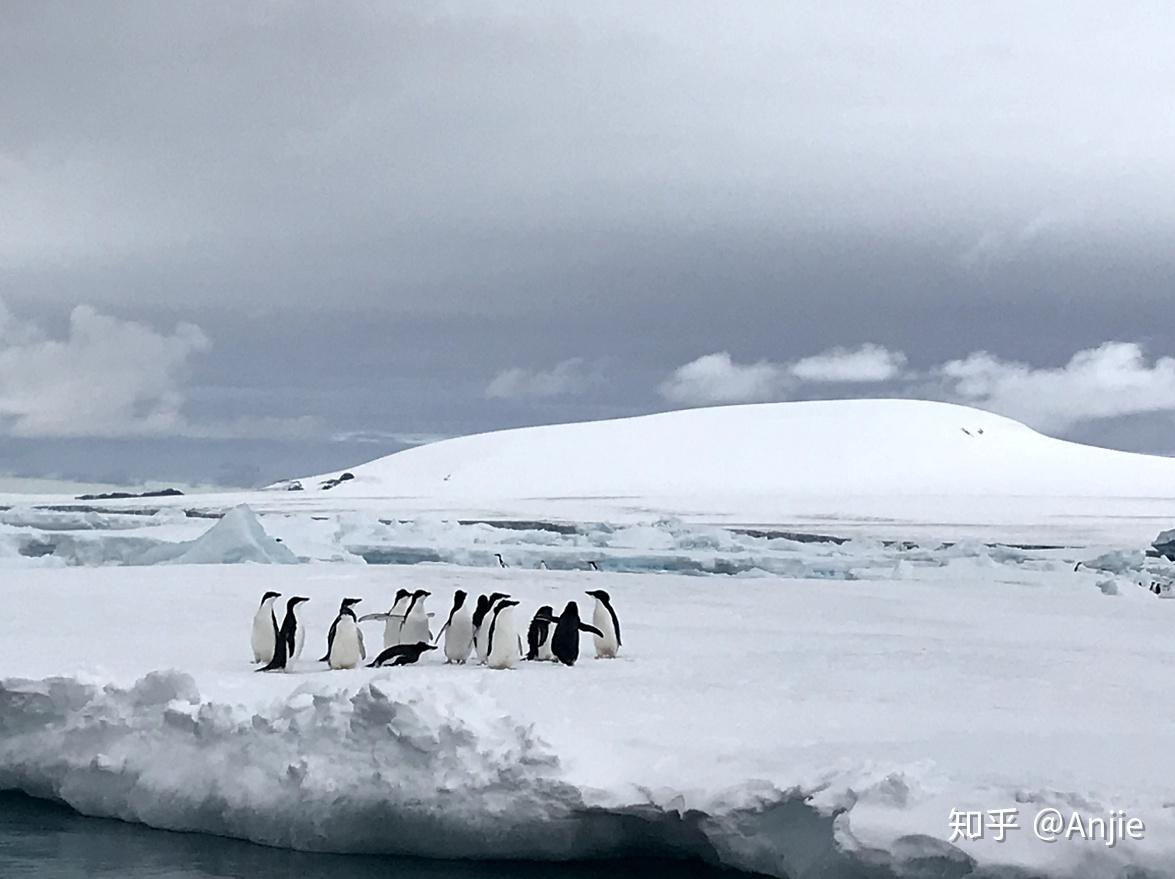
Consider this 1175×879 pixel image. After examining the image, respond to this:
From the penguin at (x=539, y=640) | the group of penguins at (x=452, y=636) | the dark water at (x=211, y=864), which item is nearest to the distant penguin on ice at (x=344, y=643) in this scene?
the group of penguins at (x=452, y=636)

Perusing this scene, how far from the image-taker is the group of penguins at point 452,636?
693 cm

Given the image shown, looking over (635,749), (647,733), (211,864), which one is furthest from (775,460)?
(211,864)

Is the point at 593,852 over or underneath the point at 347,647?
underneath

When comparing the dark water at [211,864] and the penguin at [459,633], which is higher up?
the penguin at [459,633]

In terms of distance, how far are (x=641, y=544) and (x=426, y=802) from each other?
1674cm

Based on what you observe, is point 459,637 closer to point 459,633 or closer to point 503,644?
point 459,633

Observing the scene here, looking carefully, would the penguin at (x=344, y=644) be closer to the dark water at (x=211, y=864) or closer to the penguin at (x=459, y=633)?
the penguin at (x=459, y=633)

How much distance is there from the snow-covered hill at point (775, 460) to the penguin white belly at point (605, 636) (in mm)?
37301

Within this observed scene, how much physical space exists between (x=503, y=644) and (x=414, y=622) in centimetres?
83

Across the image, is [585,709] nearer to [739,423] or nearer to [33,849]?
[33,849]

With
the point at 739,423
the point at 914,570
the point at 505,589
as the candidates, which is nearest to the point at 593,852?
the point at 505,589

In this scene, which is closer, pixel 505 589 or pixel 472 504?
pixel 505 589

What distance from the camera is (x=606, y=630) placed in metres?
7.65

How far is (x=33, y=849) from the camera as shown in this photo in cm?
505
